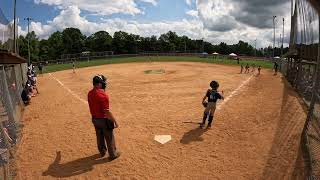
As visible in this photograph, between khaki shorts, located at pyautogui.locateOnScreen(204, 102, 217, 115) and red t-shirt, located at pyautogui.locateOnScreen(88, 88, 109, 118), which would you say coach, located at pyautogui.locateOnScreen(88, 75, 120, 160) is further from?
khaki shorts, located at pyautogui.locateOnScreen(204, 102, 217, 115)

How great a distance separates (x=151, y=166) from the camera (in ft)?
27.8

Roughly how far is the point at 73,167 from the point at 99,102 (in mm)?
1794

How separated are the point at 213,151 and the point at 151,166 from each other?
1953mm

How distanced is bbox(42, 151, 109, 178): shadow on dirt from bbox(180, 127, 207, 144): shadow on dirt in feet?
8.87

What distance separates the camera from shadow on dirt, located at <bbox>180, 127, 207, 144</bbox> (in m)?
10.4

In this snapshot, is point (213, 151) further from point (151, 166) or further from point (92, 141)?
point (92, 141)

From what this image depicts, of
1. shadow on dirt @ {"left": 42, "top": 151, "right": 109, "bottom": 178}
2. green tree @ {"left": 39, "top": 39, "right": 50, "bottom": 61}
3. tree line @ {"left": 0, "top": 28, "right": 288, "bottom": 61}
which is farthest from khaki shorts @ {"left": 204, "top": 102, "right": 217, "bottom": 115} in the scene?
tree line @ {"left": 0, "top": 28, "right": 288, "bottom": 61}

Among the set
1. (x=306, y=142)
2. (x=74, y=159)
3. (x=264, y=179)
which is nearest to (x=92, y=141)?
(x=74, y=159)

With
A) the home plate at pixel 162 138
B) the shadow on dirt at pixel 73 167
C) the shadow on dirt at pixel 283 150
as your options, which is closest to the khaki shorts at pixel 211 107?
the home plate at pixel 162 138

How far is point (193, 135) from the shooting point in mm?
10812

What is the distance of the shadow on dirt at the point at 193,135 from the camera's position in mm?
10352

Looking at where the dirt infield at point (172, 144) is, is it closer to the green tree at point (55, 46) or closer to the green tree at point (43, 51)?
the green tree at point (43, 51)

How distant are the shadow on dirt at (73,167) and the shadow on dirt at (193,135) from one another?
2.70m

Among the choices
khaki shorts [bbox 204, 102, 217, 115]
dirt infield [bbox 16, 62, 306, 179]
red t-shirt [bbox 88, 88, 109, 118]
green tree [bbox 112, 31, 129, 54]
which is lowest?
dirt infield [bbox 16, 62, 306, 179]
